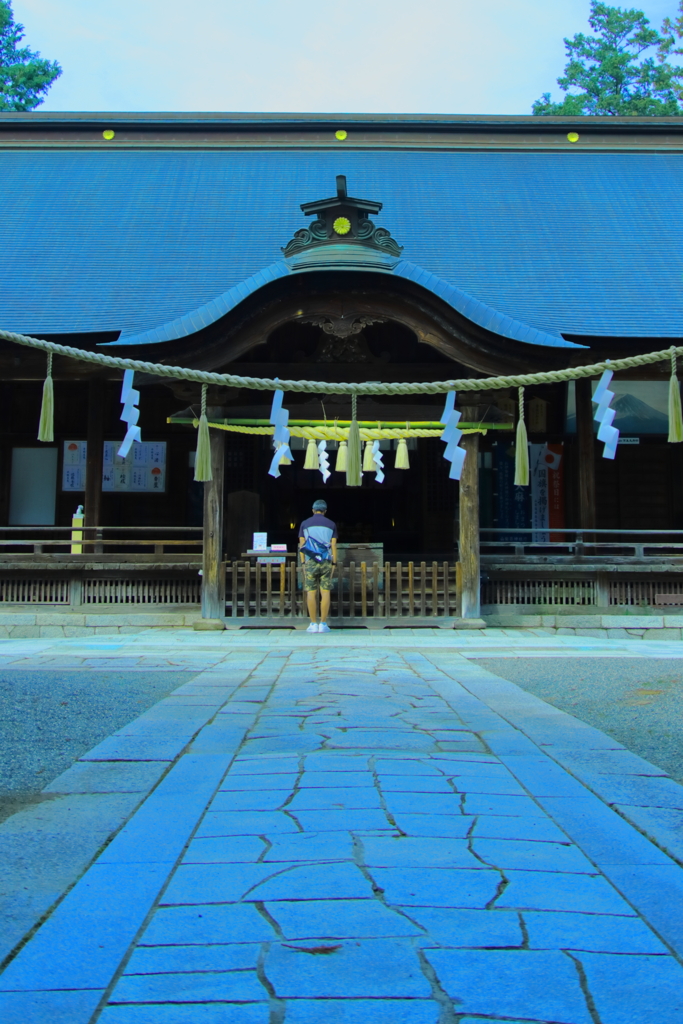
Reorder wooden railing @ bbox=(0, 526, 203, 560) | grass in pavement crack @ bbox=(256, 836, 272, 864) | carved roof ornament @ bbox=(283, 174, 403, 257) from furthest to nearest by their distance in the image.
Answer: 1. wooden railing @ bbox=(0, 526, 203, 560)
2. carved roof ornament @ bbox=(283, 174, 403, 257)
3. grass in pavement crack @ bbox=(256, 836, 272, 864)

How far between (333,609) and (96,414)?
4629 millimetres

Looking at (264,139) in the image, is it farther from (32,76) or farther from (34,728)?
(34,728)

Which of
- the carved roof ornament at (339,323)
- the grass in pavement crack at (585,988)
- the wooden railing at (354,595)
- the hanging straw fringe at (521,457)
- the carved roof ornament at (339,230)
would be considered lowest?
the grass in pavement crack at (585,988)

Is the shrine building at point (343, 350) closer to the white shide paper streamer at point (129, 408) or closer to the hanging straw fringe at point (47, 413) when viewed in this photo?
the white shide paper streamer at point (129, 408)

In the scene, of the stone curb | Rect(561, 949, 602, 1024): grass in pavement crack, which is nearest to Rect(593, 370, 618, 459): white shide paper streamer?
the stone curb

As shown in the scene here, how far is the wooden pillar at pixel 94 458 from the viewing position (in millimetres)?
13062

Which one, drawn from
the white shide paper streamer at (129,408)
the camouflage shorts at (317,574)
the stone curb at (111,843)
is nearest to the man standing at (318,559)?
the camouflage shorts at (317,574)

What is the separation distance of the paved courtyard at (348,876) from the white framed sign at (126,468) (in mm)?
9688

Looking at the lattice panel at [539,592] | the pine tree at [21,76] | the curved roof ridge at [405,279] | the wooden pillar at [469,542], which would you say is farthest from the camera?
the pine tree at [21,76]

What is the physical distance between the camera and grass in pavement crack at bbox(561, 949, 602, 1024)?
2.21 m

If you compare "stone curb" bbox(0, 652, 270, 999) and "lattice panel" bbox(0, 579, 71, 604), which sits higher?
"lattice panel" bbox(0, 579, 71, 604)

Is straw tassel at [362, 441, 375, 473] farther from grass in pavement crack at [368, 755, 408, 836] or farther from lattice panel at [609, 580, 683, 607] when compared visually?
grass in pavement crack at [368, 755, 408, 836]

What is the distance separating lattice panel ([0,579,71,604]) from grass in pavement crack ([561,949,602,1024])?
1115 centimetres

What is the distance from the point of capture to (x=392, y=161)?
1852cm
